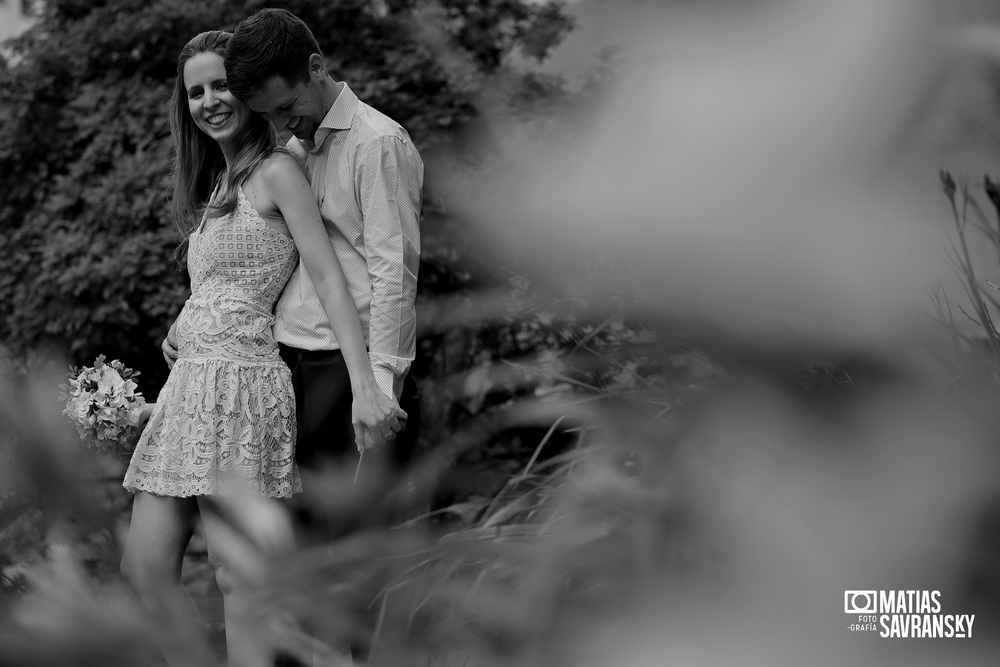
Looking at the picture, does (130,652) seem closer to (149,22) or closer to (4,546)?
(4,546)

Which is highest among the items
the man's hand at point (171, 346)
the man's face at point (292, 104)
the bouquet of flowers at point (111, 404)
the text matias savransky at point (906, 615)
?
the man's face at point (292, 104)

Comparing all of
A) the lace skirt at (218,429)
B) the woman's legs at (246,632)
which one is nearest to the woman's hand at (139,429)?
the lace skirt at (218,429)

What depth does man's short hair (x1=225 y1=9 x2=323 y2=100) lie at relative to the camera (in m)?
1.83

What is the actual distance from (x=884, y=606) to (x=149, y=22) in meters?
4.13

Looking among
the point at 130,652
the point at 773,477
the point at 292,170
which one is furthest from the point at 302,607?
the point at 292,170

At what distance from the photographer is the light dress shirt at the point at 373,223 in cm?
196

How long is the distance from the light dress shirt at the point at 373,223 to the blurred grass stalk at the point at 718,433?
153cm

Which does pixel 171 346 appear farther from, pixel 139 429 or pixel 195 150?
pixel 195 150

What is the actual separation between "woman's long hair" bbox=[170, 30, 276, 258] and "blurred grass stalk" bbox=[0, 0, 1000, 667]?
1.88m

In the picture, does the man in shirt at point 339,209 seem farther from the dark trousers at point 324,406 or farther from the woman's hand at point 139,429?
the woman's hand at point 139,429

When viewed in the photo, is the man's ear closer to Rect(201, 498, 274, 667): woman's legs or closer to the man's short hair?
the man's short hair

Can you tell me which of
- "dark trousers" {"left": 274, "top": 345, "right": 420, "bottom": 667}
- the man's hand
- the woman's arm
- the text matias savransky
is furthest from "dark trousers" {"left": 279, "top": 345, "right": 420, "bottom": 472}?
the text matias savransky

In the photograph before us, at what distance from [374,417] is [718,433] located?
1518 mm

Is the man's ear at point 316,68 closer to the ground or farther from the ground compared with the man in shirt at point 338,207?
farther from the ground
